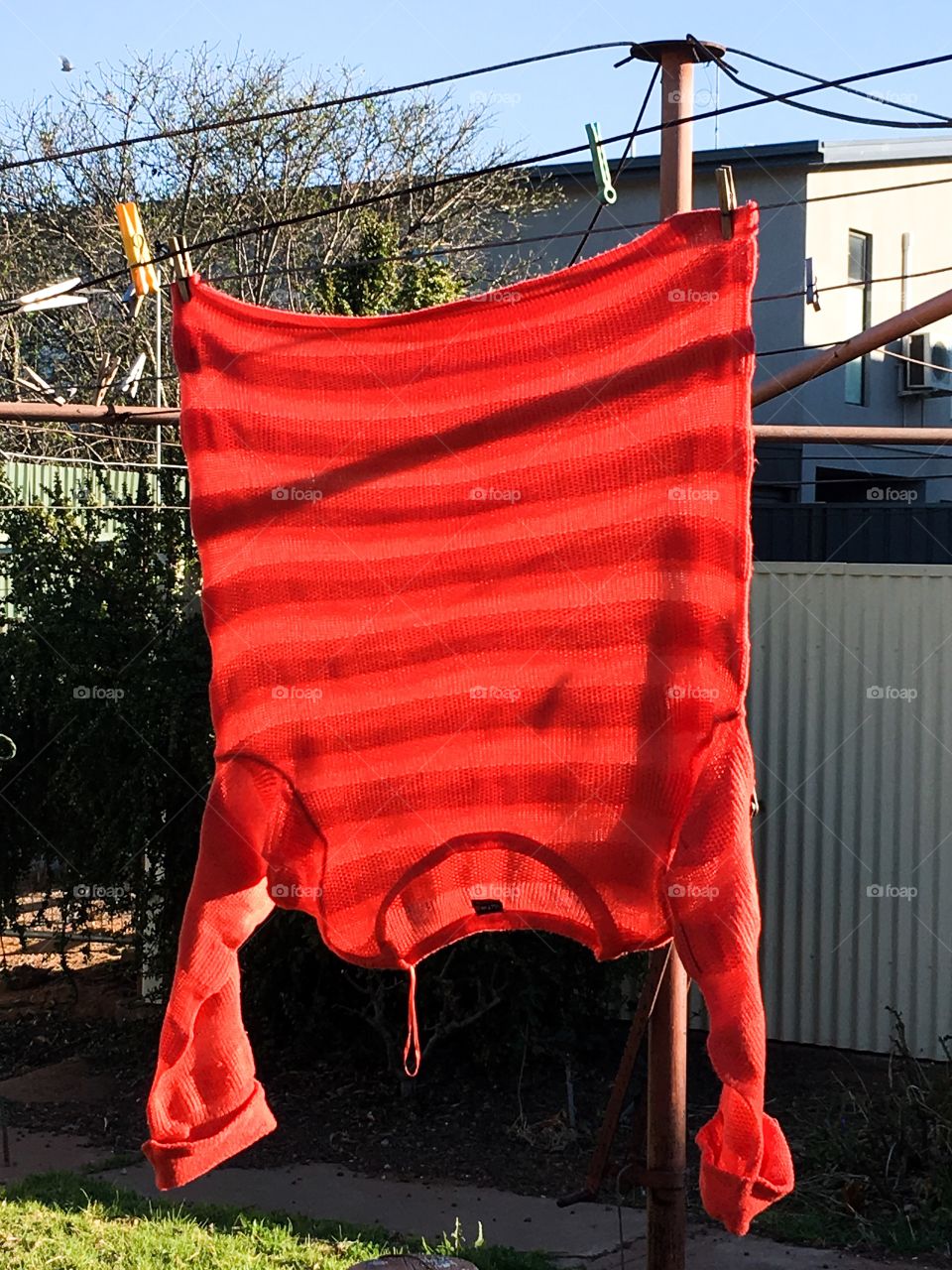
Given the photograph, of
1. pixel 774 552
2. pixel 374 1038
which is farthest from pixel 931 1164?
pixel 774 552

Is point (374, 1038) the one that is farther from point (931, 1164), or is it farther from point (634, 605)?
point (634, 605)

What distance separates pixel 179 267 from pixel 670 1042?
2435 millimetres

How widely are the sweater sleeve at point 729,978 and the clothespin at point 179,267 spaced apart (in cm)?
169

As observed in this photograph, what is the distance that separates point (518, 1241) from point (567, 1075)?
1.50 m

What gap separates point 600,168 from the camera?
5.23 meters

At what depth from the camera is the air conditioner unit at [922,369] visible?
19.1m

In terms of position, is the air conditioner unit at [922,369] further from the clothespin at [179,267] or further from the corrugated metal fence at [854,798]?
the clothespin at [179,267]

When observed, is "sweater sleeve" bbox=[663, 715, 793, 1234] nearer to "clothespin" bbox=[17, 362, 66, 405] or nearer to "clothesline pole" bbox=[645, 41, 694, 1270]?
"clothesline pole" bbox=[645, 41, 694, 1270]

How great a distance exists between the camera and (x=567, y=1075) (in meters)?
7.04

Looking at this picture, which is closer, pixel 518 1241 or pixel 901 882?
pixel 518 1241

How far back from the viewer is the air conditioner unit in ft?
62.7

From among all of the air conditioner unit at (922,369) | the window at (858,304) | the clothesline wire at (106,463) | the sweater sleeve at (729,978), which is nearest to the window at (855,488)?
the window at (858,304)

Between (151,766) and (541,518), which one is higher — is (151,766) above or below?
below

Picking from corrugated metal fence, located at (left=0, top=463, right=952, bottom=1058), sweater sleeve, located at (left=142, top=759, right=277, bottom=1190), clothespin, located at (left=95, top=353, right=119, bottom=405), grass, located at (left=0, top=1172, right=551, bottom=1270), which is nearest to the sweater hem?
sweater sleeve, located at (left=142, top=759, right=277, bottom=1190)
